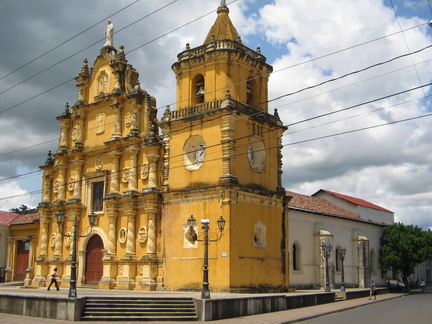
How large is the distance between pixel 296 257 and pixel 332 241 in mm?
4959

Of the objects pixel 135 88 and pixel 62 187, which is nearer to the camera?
pixel 135 88

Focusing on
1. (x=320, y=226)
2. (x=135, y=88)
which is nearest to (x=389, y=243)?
(x=320, y=226)

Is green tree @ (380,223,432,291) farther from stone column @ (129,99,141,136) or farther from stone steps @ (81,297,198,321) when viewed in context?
stone steps @ (81,297,198,321)

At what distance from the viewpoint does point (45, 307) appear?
18344 mm

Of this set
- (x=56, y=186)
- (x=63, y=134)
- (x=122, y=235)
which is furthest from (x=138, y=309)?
(x=63, y=134)

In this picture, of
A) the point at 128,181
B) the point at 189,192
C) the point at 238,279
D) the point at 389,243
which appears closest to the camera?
the point at 238,279

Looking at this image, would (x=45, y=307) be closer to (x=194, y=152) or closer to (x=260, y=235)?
(x=194, y=152)

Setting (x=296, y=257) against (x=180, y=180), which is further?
(x=296, y=257)

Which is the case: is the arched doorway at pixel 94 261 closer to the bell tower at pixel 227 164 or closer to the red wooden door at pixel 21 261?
the bell tower at pixel 227 164

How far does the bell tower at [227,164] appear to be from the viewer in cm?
2542

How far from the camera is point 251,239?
26094 millimetres

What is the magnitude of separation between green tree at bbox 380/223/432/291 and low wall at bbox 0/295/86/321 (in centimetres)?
3459

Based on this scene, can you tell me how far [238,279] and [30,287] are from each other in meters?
15.6

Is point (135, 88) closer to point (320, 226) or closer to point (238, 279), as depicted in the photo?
point (238, 279)
